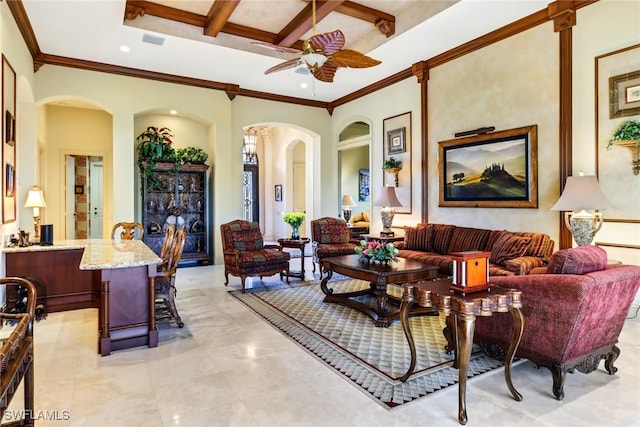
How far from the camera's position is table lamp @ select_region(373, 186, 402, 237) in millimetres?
6785

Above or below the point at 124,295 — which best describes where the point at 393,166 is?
above

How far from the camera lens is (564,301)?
2.38m

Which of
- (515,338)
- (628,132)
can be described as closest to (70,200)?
(515,338)

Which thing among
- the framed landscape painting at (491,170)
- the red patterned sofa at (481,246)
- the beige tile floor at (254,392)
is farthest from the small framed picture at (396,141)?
the beige tile floor at (254,392)

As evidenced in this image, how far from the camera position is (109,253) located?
12.2ft

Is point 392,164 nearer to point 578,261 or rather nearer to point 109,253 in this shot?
point 578,261

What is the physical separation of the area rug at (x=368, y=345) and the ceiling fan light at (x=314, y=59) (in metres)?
2.85

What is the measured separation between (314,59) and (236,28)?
7.10 ft

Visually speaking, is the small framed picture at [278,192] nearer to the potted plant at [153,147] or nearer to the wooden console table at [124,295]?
the potted plant at [153,147]

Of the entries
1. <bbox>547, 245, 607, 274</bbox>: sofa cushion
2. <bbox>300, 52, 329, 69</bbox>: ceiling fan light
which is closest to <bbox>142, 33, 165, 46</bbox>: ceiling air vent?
<bbox>300, 52, 329, 69</bbox>: ceiling fan light

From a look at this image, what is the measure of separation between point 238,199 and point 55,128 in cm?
416

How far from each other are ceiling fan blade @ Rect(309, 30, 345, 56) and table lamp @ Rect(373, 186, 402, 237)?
3.06 m

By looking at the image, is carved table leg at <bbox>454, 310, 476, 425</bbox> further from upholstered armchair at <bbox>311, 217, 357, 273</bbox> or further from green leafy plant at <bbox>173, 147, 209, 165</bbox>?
green leafy plant at <bbox>173, 147, 209, 165</bbox>

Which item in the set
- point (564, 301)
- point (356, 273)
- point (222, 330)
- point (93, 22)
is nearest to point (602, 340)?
point (564, 301)
